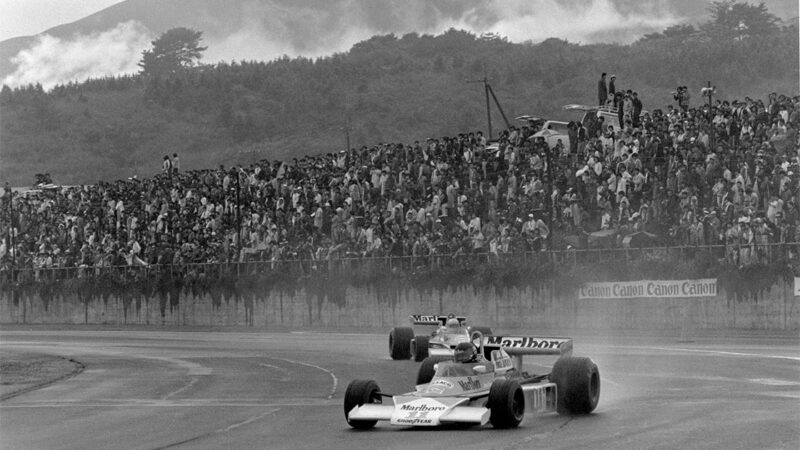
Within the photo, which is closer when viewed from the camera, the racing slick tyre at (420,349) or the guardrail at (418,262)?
the racing slick tyre at (420,349)

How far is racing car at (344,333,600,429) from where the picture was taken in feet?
56.0

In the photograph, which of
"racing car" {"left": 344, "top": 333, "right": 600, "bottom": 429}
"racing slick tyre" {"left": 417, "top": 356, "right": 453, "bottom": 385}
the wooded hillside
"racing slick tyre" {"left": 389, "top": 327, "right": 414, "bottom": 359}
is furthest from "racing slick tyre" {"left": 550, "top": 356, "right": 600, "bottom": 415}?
the wooded hillside

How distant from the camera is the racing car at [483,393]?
17062mm

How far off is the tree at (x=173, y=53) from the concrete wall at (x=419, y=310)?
113 meters

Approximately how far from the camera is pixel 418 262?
4484cm

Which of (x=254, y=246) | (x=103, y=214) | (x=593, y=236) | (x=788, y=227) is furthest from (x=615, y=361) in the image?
(x=103, y=214)

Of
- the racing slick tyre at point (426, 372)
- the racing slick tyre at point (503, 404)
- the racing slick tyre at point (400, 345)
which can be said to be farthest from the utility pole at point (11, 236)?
the racing slick tyre at point (503, 404)

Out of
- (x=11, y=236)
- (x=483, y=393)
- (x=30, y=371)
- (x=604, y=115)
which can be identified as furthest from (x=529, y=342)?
(x=11, y=236)

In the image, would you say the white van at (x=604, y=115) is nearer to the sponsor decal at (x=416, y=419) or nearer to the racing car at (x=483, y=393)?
the racing car at (x=483, y=393)

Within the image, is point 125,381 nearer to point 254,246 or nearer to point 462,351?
point 462,351

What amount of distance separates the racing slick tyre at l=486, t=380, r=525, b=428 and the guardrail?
793 inches

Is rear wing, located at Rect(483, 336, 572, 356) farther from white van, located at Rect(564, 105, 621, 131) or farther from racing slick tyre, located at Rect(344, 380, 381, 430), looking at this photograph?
white van, located at Rect(564, 105, 621, 131)

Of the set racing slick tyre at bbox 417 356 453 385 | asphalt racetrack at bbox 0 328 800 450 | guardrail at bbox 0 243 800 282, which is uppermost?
guardrail at bbox 0 243 800 282

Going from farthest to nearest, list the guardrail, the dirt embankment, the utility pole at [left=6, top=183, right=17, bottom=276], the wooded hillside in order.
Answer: the wooded hillside < the utility pole at [left=6, top=183, right=17, bottom=276] < the guardrail < the dirt embankment
